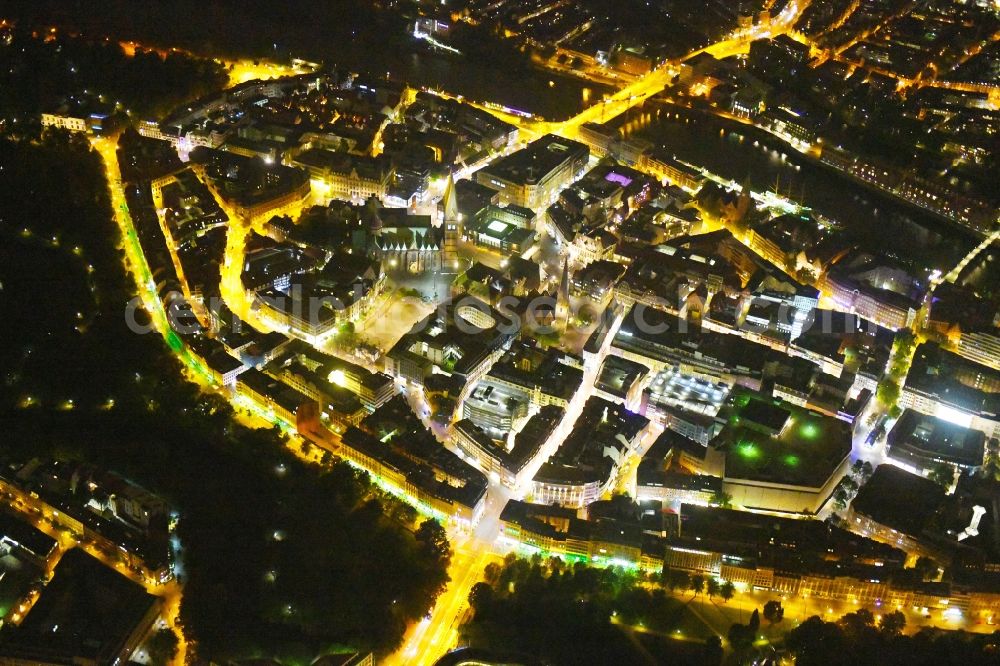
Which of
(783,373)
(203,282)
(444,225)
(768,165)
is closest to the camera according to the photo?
(783,373)

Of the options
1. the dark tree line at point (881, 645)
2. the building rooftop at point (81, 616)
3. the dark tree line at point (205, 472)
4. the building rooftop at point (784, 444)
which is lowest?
the building rooftop at point (81, 616)

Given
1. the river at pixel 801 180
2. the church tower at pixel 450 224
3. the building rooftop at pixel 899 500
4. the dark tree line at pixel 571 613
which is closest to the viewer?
the dark tree line at pixel 571 613

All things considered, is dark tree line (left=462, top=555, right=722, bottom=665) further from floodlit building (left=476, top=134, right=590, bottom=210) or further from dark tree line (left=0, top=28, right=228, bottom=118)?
dark tree line (left=0, top=28, right=228, bottom=118)

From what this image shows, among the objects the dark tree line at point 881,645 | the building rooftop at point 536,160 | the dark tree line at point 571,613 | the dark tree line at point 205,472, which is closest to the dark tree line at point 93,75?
the dark tree line at point 205,472

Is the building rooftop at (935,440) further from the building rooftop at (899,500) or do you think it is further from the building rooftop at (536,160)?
the building rooftop at (536,160)

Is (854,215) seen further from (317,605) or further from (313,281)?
(317,605)

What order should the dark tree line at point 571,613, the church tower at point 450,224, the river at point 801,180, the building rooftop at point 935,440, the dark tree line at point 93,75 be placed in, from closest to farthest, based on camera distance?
the dark tree line at point 571,613 < the building rooftop at point 935,440 < the church tower at point 450,224 < the river at point 801,180 < the dark tree line at point 93,75

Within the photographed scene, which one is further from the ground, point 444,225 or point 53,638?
point 444,225

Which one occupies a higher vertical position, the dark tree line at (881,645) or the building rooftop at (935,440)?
the building rooftop at (935,440)

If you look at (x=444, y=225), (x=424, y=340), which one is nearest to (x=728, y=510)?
(x=424, y=340)

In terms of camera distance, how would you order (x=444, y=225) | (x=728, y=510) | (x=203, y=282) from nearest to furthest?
(x=728, y=510) → (x=203, y=282) → (x=444, y=225)

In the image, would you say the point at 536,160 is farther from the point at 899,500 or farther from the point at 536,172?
the point at 899,500
